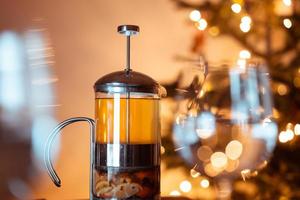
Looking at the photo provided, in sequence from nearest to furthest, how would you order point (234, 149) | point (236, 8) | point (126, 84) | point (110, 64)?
point (126, 84) < point (234, 149) < point (110, 64) < point (236, 8)

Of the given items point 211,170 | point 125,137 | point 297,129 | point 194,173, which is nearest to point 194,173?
point 194,173

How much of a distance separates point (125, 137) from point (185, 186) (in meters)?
0.45

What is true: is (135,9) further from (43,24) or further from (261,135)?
(261,135)

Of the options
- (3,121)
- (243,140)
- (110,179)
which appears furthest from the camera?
(3,121)

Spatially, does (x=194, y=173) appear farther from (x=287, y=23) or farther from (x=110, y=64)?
(x=287, y=23)

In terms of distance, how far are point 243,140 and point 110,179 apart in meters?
0.26

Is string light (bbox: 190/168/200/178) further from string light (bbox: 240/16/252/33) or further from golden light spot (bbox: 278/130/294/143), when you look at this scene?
string light (bbox: 240/16/252/33)

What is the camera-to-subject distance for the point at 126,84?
0.61 meters

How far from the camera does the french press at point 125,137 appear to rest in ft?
1.98

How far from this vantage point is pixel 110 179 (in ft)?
1.99

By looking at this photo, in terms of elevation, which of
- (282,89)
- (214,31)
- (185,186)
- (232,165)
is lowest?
(185,186)

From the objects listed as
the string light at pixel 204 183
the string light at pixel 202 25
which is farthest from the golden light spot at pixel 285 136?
the string light at pixel 202 25

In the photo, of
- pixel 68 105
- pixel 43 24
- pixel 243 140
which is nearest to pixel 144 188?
pixel 243 140

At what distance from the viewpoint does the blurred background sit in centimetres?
86
